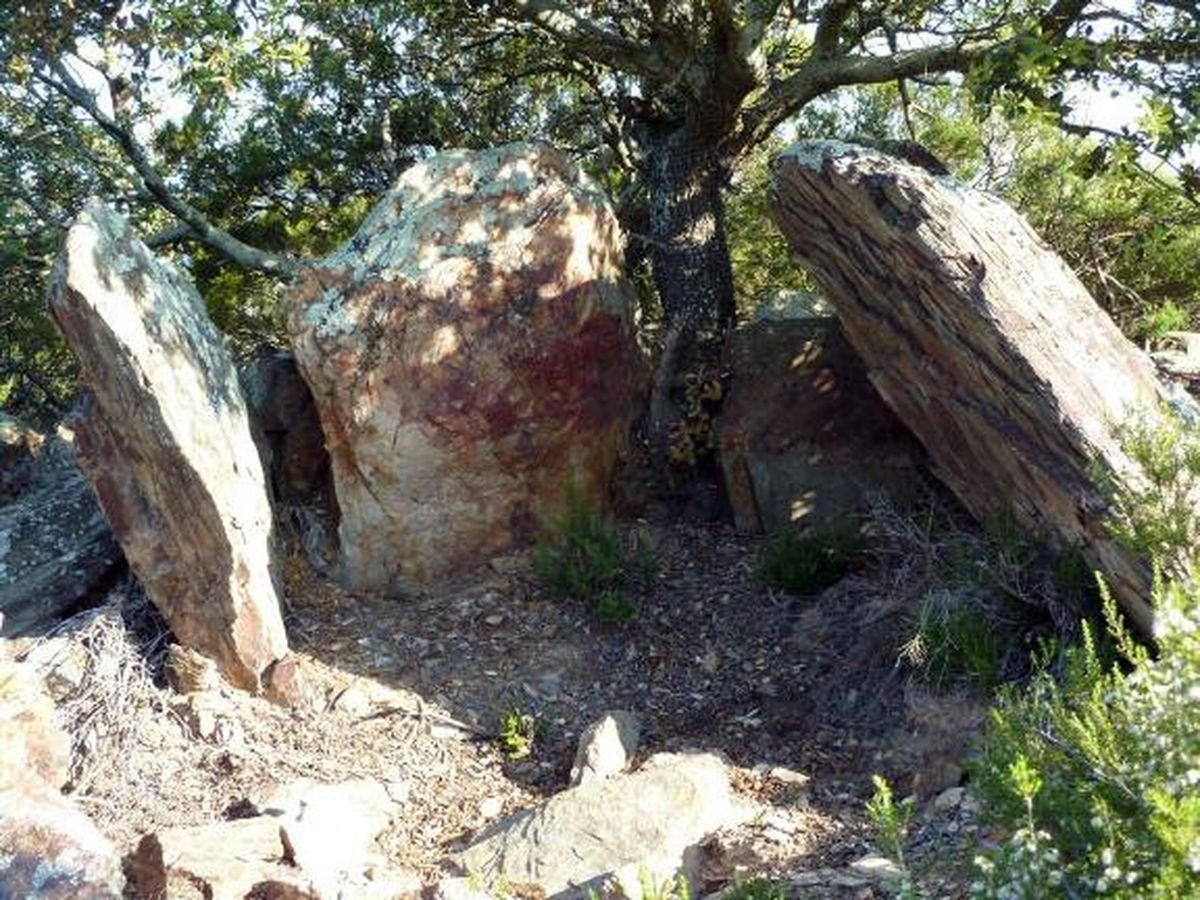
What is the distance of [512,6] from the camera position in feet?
23.9

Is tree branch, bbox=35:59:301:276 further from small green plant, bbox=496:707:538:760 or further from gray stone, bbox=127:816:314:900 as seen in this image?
gray stone, bbox=127:816:314:900

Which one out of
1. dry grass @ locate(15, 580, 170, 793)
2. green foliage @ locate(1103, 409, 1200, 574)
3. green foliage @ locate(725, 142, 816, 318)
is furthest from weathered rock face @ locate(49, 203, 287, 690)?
green foliage @ locate(725, 142, 816, 318)

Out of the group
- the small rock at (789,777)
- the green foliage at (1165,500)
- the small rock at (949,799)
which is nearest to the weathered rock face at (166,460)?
the small rock at (789,777)

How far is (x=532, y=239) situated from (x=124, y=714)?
256 centimetres

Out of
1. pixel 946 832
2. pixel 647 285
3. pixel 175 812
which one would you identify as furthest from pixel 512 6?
pixel 946 832

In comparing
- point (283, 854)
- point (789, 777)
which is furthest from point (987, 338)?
point (283, 854)

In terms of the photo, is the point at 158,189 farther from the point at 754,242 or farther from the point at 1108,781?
the point at 1108,781

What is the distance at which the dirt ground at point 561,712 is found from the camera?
15.3ft

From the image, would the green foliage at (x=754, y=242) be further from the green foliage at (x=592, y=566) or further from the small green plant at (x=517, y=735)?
the small green plant at (x=517, y=735)

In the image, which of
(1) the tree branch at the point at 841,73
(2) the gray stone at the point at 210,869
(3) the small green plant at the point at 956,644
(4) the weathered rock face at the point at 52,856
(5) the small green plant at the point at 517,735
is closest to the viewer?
(4) the weathered rock face at the point at 52,856

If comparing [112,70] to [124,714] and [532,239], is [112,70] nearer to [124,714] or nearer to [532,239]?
[532,239]

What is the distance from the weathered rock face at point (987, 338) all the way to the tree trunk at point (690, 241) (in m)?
1.63

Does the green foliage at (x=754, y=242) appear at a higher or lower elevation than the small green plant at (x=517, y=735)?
→ higher

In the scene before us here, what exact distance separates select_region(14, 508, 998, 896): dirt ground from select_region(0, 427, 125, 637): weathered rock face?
0.71 metres
